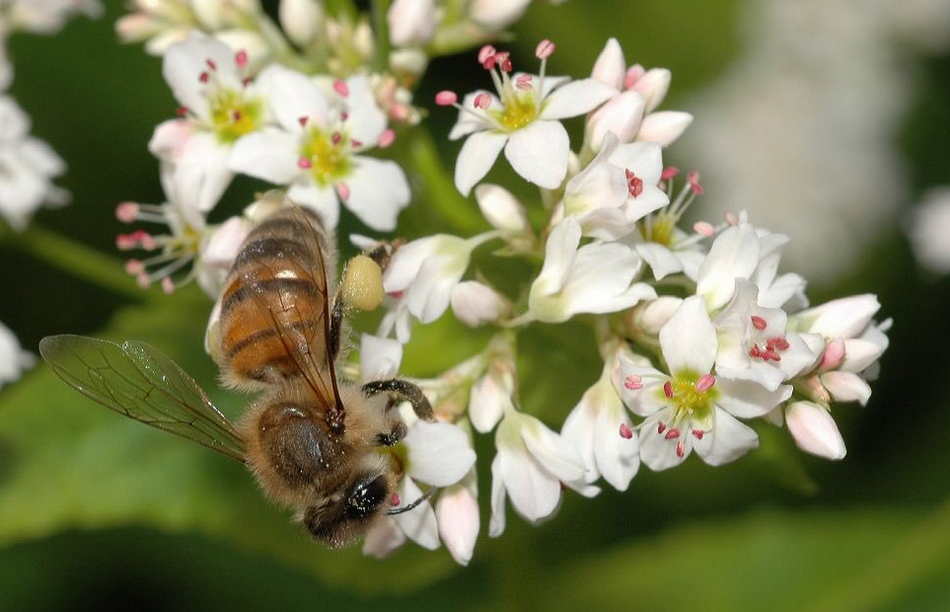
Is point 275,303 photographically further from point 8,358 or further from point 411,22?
point 8,358

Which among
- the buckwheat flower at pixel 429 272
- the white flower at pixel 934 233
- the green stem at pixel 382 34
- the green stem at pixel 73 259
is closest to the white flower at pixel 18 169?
the green stem at pixel 73 259

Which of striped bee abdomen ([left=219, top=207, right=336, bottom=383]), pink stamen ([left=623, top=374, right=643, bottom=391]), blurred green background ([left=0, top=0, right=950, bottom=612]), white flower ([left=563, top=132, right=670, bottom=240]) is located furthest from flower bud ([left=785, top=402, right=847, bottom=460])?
blurred green background ([left=0, top=0, right=950, bottom=612])

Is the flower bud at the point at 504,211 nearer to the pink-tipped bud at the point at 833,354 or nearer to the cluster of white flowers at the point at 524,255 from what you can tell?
the cluster of white flowers at the point at 524,255

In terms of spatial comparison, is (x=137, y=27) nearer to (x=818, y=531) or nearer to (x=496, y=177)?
(x=496, y=177)

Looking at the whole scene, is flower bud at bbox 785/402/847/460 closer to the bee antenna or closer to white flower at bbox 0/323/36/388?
the bee antenna

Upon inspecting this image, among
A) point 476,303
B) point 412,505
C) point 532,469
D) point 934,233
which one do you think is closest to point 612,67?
point 476,303
